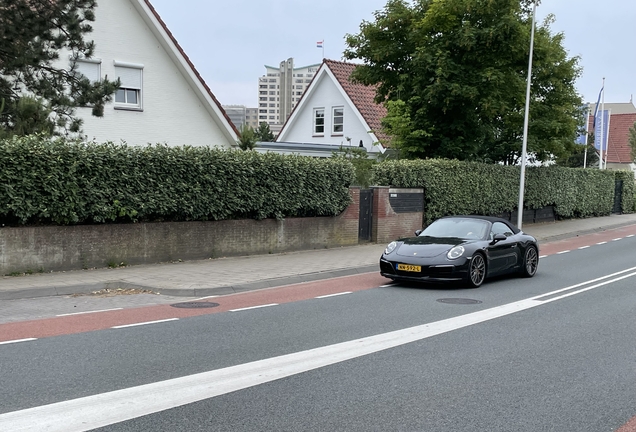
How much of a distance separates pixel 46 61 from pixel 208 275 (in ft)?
19.8

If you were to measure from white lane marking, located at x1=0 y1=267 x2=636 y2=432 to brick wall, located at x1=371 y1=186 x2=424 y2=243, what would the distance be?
12.0 m

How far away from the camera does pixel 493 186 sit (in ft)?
85.4

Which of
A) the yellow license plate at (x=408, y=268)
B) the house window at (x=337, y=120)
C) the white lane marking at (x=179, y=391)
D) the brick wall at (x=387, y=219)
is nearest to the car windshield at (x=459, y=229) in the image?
the yellow license plate at (x=408, y=268)

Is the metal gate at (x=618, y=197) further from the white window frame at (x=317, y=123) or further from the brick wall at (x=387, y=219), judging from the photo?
the brick wall at (x=387, y=219)

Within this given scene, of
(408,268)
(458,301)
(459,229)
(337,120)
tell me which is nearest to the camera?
(458,301)

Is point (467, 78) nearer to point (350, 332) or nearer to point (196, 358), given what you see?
point (350, 332)

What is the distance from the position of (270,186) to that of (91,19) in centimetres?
575

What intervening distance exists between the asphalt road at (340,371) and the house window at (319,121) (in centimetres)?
2807

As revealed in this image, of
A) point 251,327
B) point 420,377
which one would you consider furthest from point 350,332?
point 420,377

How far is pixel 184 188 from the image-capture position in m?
14.5

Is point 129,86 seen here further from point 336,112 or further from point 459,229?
point 336,112

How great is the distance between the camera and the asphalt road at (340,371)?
495cm

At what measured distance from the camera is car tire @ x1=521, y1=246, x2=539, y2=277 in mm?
13773

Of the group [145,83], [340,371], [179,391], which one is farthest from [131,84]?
[179,391]
